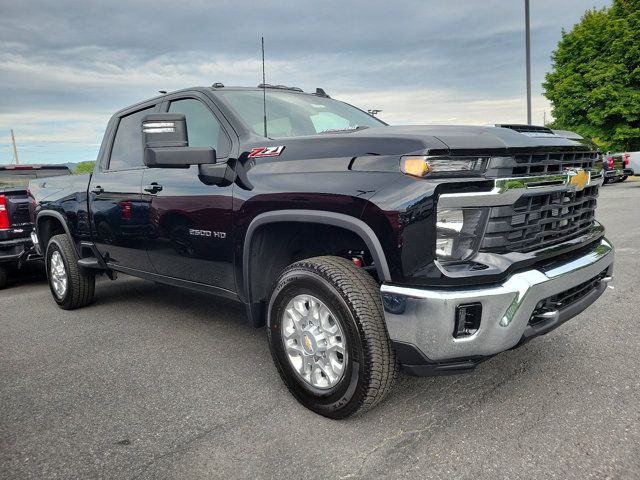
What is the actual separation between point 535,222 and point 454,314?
69 cm

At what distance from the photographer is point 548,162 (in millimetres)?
2611

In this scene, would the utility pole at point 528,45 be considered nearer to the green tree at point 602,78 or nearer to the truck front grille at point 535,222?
the truck front grille at point 535,222

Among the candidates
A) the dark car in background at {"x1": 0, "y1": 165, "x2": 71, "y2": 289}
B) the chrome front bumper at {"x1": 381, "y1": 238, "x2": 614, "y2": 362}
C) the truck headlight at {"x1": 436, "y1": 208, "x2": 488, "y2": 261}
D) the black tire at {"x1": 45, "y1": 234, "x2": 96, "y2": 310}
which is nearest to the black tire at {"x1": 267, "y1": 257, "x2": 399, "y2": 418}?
the chrome front bumper at {"x1": 381, "y1": 238, "x2": 614, "y2": 362}

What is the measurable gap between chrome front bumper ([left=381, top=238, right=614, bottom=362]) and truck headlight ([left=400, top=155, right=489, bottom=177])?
20.3 inches

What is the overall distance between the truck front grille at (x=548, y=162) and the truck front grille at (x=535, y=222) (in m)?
0.12

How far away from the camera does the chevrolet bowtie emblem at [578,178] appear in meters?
2.74

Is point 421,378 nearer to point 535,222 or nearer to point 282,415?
point 282,415

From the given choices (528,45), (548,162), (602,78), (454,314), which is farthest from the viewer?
(602,78)

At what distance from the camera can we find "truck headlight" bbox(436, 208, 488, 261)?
2363 mm

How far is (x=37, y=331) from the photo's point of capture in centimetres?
467

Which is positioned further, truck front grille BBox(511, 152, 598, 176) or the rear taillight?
the rear taillight

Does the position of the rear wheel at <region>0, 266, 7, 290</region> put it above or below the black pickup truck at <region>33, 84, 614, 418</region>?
below

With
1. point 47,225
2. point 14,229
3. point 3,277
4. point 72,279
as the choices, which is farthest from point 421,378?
point 3,277

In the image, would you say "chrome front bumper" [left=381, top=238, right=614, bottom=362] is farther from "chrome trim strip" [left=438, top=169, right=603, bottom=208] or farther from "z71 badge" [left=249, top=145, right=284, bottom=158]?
"z71 badge" [left=249, top=145, right=284, bottom=158]
